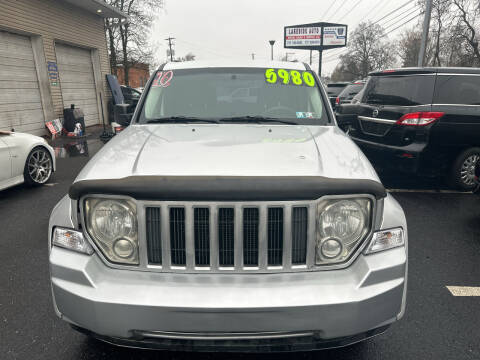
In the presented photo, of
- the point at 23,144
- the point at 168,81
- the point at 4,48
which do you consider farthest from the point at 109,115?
the point at 168,81

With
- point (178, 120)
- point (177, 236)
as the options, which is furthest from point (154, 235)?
point (178, 120)

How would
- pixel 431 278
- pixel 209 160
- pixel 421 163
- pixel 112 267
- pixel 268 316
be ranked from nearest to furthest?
pixel 268 316 < pixel 112 267 < pixel 209 160 < pixel 431 278 < pixel 421 163

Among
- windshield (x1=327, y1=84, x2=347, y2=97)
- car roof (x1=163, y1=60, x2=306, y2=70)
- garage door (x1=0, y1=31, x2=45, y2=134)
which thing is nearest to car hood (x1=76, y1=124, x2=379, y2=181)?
car roof (x1=163, y1=60, x2=306, y2=70)

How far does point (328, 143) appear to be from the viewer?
2.42 metres

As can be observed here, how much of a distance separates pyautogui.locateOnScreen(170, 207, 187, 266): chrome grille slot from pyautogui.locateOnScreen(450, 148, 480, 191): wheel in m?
5.46

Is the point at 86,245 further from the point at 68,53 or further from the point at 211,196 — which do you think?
the point at 68,53

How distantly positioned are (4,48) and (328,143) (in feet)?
39.1

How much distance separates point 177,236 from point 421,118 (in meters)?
4.88

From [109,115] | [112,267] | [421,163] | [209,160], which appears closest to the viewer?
[112,267]

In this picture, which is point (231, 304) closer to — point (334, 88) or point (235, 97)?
point (235, 97)

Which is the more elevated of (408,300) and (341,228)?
(341,228)

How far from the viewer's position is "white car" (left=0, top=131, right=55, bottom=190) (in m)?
5.45

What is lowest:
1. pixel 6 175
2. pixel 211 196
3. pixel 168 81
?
pixel 6 175

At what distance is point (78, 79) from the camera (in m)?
14.6
